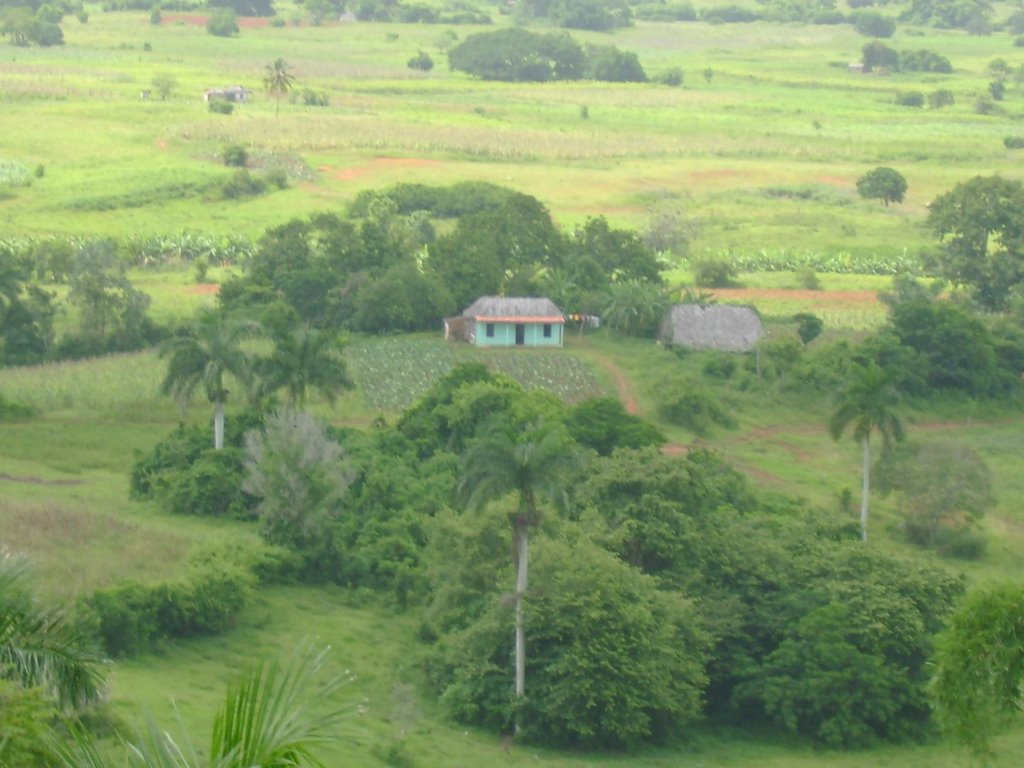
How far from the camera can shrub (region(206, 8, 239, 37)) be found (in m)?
139

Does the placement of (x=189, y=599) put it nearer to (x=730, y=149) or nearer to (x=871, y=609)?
(x=871, y=609)

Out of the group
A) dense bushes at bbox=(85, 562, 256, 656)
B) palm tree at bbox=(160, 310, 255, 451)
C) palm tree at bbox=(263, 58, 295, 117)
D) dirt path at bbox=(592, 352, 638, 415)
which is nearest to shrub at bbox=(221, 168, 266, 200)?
palm tree at bbox=(263, 58, 295, 117)

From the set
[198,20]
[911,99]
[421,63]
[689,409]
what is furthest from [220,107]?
[689,409]

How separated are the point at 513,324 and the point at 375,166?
109 ft

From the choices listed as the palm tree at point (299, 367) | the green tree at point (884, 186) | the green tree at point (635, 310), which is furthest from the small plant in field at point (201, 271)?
the green tree at point (884, 186)

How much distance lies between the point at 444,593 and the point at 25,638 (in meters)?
18.6

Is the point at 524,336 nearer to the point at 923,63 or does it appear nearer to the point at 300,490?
the point at 300,490

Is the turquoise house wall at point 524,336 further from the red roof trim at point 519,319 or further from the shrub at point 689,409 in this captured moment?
the shrub at point 689,409

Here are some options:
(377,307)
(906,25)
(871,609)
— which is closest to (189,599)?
(871,609)

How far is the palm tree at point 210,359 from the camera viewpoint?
38.4 meters

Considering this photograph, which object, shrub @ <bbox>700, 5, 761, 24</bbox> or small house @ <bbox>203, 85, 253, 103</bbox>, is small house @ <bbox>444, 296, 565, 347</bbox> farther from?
shrub @ <bbox>700, 5, 761, 24</bbox>

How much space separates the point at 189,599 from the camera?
28938 mm

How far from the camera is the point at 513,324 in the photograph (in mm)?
53031

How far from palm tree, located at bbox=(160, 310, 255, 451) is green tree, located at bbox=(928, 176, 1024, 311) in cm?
3392
